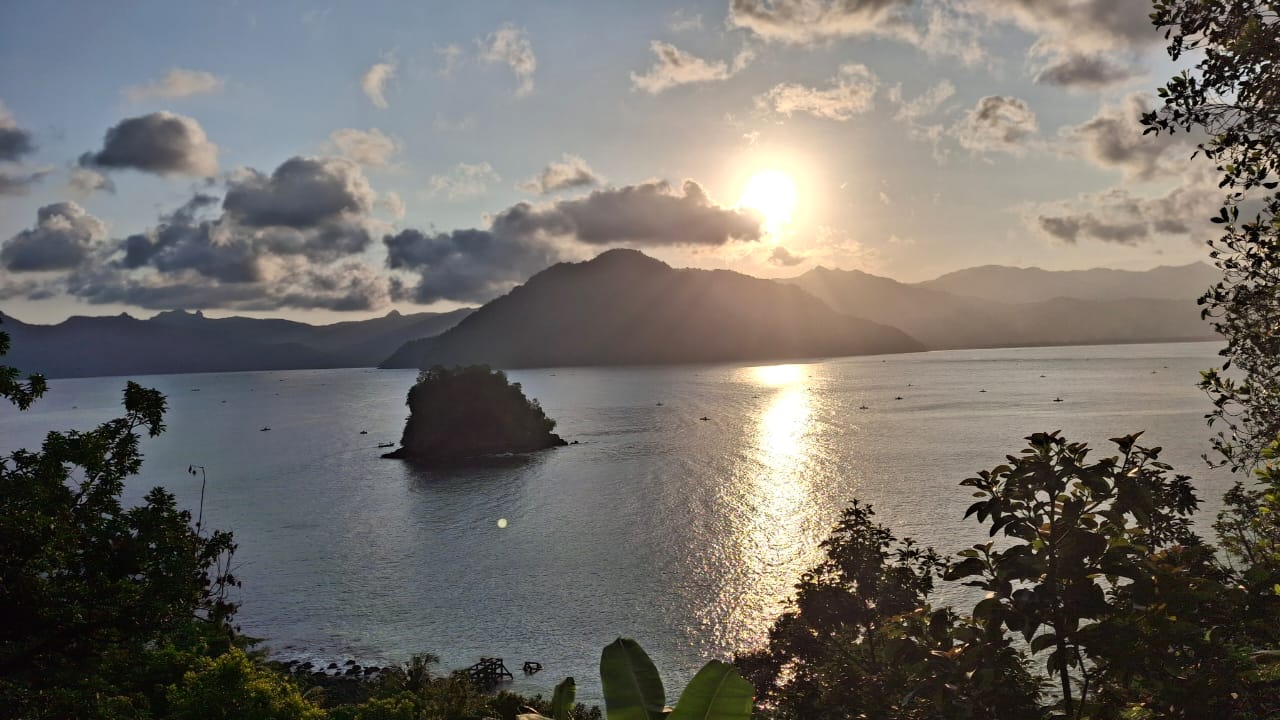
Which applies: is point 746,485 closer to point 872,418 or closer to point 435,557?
point 435,557

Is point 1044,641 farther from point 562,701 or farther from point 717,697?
point 562,701

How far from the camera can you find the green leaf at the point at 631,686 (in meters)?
6.74

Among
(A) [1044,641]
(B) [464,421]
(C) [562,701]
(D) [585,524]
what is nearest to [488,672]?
(D) [585,524]

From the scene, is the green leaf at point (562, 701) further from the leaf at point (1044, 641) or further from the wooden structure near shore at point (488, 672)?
the wooden structure near shore at point (488, 672)

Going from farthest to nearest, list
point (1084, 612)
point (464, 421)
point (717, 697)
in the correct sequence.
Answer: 1. point (464, 421)
2. point (1084, 612)
3. point (717, 697)

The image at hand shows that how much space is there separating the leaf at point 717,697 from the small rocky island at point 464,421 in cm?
13568

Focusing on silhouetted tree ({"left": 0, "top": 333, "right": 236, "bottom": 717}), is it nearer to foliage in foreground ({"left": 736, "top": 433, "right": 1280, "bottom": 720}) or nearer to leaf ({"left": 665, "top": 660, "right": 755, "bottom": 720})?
leaf ({"left": 665, "top": 660, "right": 755, "bottom": 720})

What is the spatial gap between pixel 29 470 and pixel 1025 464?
25.7 metres

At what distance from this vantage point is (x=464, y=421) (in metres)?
141

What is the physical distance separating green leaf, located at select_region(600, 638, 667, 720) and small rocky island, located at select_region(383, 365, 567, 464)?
13470cm

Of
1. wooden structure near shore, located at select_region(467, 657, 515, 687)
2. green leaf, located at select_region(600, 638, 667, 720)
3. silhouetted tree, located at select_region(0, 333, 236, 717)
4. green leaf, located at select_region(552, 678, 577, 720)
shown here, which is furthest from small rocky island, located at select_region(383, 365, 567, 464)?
green leaf, located at select_region(600, 638, 667, 720)

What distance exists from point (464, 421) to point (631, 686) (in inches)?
5500

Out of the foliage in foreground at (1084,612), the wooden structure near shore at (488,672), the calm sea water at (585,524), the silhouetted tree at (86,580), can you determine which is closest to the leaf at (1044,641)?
the foliage in foreground at (1084,612)

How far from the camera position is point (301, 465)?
456ft
